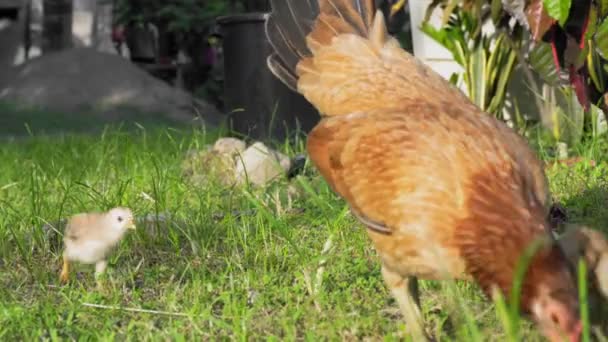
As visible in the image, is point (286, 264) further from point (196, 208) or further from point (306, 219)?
point (196, 208)

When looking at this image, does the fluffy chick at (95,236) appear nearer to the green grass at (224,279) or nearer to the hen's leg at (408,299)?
the green grass at (224,279)

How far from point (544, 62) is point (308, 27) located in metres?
1.83

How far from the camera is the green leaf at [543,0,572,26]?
11.1 feet

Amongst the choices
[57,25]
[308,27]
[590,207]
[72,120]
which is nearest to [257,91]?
[308,27]

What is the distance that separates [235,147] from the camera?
5.15 m

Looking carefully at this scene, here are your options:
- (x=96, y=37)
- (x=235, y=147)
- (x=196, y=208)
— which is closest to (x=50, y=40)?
(x=96, y=37)

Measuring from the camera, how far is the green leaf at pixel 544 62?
4586 millimetres

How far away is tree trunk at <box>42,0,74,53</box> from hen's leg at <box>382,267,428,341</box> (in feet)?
35.6

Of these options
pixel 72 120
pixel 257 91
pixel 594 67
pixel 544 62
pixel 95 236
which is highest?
pixel 594 67

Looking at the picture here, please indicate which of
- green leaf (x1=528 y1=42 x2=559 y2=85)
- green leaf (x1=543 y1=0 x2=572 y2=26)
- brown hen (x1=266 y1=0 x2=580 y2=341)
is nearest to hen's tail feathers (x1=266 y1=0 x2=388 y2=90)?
brown hen (x1=266 y1=0 x2=580 y2=341)

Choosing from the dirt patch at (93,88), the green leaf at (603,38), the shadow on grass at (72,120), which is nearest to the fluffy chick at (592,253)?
the green leaf at (603,38)

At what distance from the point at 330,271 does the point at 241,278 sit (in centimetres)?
32

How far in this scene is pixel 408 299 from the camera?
2.41m

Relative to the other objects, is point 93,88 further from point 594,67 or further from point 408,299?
point 408,299
